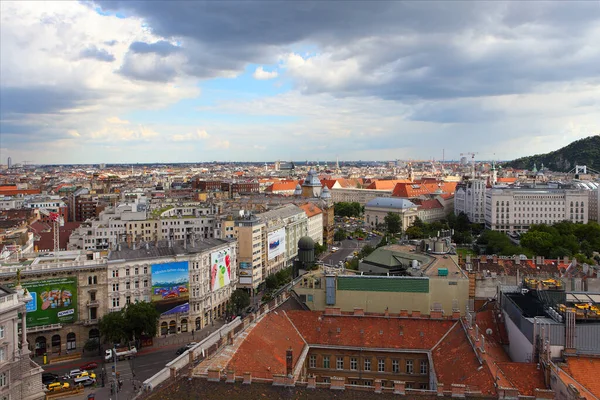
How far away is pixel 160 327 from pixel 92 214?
11362cm

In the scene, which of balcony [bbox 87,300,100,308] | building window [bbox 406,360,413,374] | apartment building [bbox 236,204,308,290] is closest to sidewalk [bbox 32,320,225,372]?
balcony [bbox 87,300,100,308]

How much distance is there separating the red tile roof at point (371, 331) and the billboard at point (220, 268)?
37.3 meters

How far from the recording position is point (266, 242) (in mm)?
102625

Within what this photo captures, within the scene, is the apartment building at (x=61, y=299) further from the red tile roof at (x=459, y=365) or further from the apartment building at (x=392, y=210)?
the apartment building at (x=392, y=210)

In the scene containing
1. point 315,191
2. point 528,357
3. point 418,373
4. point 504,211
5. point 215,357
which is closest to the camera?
point 215,357

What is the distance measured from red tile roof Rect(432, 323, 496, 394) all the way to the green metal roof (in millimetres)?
9036

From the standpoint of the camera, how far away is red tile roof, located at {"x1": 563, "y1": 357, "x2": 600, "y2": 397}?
104 ft

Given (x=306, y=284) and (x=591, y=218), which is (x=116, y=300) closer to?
(x=306, y=284)

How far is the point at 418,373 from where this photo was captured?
39.9m

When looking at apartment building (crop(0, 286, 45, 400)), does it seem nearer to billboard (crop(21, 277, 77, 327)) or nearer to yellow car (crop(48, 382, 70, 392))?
yellow car (crop(48, 382, 70, 392))

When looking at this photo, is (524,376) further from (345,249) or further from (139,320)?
(345,249)

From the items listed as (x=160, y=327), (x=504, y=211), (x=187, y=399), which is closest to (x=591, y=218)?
(x=504, y=211)

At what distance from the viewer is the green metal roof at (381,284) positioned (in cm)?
5016

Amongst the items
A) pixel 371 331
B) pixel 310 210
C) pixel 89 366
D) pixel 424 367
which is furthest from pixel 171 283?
pixel 310 210
